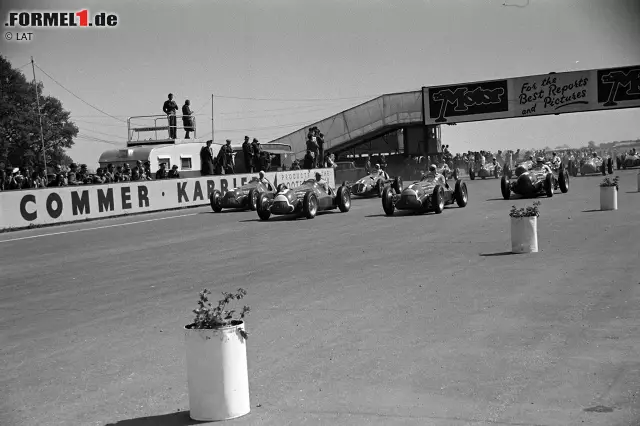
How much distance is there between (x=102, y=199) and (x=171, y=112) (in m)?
10.7

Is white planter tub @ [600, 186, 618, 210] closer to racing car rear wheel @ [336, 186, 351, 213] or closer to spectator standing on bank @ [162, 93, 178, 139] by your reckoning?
racing car rear wheel @ [336, 186, 351, 213]

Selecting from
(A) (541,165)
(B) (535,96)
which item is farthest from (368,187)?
(B) (535,96)

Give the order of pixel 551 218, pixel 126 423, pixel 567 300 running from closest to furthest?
pixel 126 423
pixel 567 300
pixel 551 218

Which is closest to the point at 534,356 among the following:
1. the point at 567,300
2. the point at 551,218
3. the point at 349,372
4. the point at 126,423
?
the point at 349,372

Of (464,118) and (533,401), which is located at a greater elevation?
(464,118)

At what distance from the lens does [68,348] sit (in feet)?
25.8

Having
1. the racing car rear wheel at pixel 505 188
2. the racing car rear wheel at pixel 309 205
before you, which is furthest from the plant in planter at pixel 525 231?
the racing car rear wheel at pixel 505 188

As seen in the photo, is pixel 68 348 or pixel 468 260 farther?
pixel 468 260

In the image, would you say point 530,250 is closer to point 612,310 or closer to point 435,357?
point 612,310

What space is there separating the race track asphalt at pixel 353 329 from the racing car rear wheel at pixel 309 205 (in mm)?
5801

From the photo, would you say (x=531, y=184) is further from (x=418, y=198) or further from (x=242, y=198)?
(x=242, y=198)

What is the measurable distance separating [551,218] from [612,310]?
10928 mm

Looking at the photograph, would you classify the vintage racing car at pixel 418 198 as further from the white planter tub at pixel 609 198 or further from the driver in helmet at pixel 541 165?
the driver in helmet at pixel 541 165

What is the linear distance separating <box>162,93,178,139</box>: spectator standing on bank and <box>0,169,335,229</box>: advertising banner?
506cm
